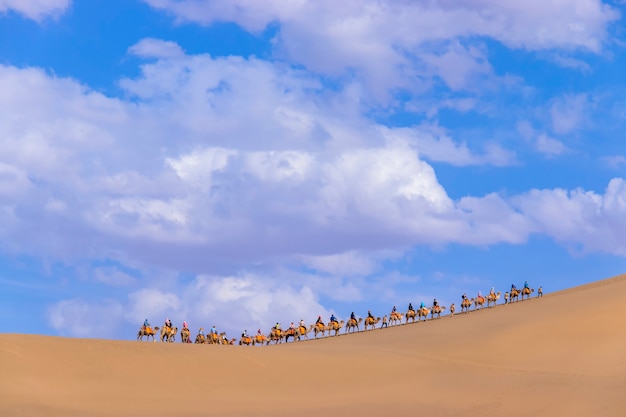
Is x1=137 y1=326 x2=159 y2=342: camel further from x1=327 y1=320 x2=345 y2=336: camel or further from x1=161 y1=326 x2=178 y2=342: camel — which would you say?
x1=327 y1=320 x2=345 y2=336: camel

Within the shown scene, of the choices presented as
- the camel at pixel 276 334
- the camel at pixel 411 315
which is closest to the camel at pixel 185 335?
the camel at pixel 276 334

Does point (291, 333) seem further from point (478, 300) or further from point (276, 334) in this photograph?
point (478, 300)

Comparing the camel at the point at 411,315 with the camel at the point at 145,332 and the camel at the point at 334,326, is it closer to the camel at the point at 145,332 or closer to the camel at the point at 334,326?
the camel at the point at 334,326

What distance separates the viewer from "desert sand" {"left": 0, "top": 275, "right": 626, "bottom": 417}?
29969 mm

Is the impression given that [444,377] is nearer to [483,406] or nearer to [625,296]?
[483,406]

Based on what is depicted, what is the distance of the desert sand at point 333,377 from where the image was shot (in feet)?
98.3

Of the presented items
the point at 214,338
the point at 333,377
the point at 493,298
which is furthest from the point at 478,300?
the point at 333,377

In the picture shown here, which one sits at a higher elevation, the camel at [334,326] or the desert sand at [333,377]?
→ the camel at [334,326]

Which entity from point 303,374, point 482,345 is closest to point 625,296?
point 482,345

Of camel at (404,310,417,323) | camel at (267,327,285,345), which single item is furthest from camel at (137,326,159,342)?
camel at (404,310,417,323)

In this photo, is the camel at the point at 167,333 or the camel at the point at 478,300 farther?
the camel at the point at 478,300

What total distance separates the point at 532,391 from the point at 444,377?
11.0 ft

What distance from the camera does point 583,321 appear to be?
39469mm

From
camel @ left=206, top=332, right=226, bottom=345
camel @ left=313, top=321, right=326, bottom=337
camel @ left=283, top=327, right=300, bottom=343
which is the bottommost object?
camel @ left=206, top=332, right=226, bottom=345
